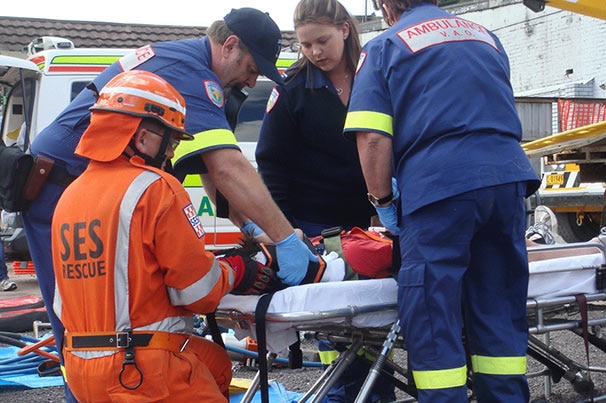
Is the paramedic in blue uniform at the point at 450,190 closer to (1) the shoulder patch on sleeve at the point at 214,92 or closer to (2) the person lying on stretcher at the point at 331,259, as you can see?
(2) the person lying on stretcher at the point at 331,259

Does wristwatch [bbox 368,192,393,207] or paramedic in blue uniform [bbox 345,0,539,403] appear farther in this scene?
wristwatch [bbox 368,192,393,207]

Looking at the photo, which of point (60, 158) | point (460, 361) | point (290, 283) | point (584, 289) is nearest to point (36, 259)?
point (60, 158)

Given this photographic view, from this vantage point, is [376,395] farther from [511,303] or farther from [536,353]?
[511,303]

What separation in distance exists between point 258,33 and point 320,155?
90 cm

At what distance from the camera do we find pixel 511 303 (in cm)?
282

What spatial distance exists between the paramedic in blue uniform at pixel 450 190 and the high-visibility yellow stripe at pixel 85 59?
18.6ft

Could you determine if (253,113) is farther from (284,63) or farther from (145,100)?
(145,100)

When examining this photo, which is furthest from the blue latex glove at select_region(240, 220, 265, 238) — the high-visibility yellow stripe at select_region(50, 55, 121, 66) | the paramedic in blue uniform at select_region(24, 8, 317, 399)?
the high-visibility yellow stripe at select_region(50, 55, 121, 66)

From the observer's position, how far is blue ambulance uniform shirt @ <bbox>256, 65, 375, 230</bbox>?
3.76m

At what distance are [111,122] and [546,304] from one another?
176cm

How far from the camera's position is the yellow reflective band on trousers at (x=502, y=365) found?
2.76m

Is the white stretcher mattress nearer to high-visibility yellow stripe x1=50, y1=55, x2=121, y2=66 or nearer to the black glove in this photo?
the black glove

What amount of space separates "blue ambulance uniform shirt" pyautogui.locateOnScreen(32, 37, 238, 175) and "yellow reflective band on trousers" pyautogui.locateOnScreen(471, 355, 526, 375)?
3.84 ft

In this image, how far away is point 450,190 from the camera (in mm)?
2648
